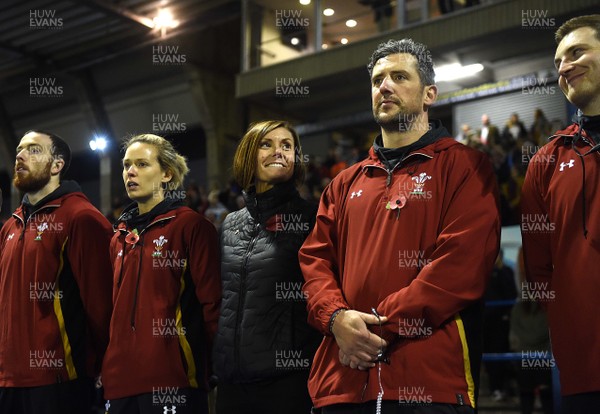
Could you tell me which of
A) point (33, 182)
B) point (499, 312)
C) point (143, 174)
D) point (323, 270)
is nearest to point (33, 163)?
point (33, 182)

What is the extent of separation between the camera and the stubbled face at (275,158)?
12.5 ft

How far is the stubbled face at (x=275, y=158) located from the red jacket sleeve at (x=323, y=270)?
52 centimetres

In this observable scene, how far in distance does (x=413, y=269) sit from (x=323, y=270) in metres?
0.43

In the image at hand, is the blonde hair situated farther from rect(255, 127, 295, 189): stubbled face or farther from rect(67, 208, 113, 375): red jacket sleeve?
rect(255, 127, 295, 189): stubbled face

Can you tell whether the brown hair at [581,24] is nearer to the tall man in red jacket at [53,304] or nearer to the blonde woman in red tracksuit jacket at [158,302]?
the blonde woman in red tracksuit jacket at [158,302]

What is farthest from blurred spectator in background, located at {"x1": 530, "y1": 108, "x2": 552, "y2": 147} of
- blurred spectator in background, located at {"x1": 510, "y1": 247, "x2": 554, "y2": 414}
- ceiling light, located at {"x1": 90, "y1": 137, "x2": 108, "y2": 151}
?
ceiling light, located at {"x1": 90, "y1": 137, "x2": 108, "y2": 151}

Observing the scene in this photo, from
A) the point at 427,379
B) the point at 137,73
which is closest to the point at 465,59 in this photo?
the point at 137,73

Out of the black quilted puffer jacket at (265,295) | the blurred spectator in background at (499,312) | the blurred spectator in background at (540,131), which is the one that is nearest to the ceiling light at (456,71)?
the blurred spectator in background at (540,131)

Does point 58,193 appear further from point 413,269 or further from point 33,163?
point 413,269

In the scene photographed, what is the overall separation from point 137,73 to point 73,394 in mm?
15979

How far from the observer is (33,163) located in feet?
14.9

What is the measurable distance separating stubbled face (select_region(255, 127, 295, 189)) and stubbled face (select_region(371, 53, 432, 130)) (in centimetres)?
78

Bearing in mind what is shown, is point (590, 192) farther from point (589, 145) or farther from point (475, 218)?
point (475, 218)

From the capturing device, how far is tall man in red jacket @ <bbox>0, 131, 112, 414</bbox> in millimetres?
4035
